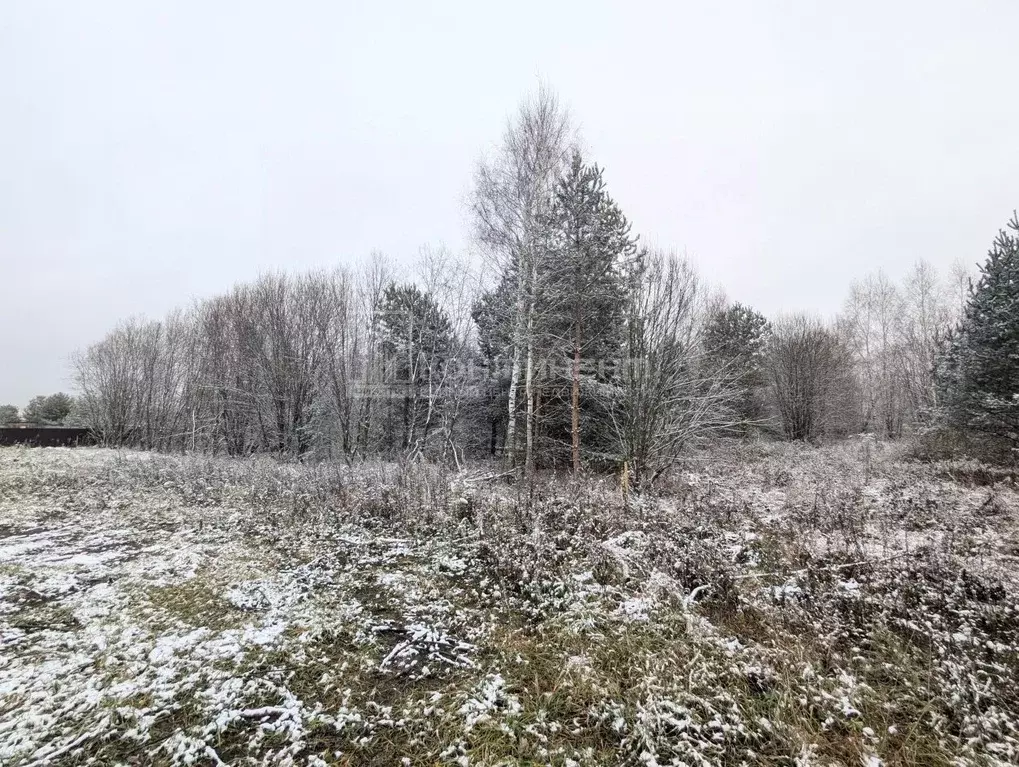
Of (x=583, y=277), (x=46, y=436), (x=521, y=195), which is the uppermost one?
(x=521, y=195)

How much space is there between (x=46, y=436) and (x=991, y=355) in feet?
137

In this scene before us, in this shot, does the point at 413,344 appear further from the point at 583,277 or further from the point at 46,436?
the point at 46,436

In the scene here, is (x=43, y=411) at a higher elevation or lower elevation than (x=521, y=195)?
lower

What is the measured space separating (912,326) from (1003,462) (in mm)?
18844

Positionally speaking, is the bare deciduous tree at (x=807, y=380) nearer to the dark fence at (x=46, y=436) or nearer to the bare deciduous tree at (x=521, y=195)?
the bare deciduous tree at (x=521, y=195)

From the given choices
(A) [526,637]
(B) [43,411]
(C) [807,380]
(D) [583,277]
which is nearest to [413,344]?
(D) [583,277]

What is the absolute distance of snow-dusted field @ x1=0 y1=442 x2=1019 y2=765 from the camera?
250cm

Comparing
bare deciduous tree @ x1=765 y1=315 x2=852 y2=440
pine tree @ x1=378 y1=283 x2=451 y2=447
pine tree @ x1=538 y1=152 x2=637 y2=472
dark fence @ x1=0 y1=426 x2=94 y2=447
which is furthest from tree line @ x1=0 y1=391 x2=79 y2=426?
bare deciduous tree @ x1=765 y1=315 x2=852 y2=440

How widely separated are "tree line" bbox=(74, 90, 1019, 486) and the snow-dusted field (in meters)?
3.55

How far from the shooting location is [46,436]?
81.5ft

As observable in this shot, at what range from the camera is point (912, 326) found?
2481cm

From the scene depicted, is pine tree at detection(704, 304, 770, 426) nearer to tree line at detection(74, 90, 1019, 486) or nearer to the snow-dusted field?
tree line at detection(74, 90, 1019, 486)

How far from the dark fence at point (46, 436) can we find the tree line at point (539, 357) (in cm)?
108

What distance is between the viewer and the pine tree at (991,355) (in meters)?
10.6
